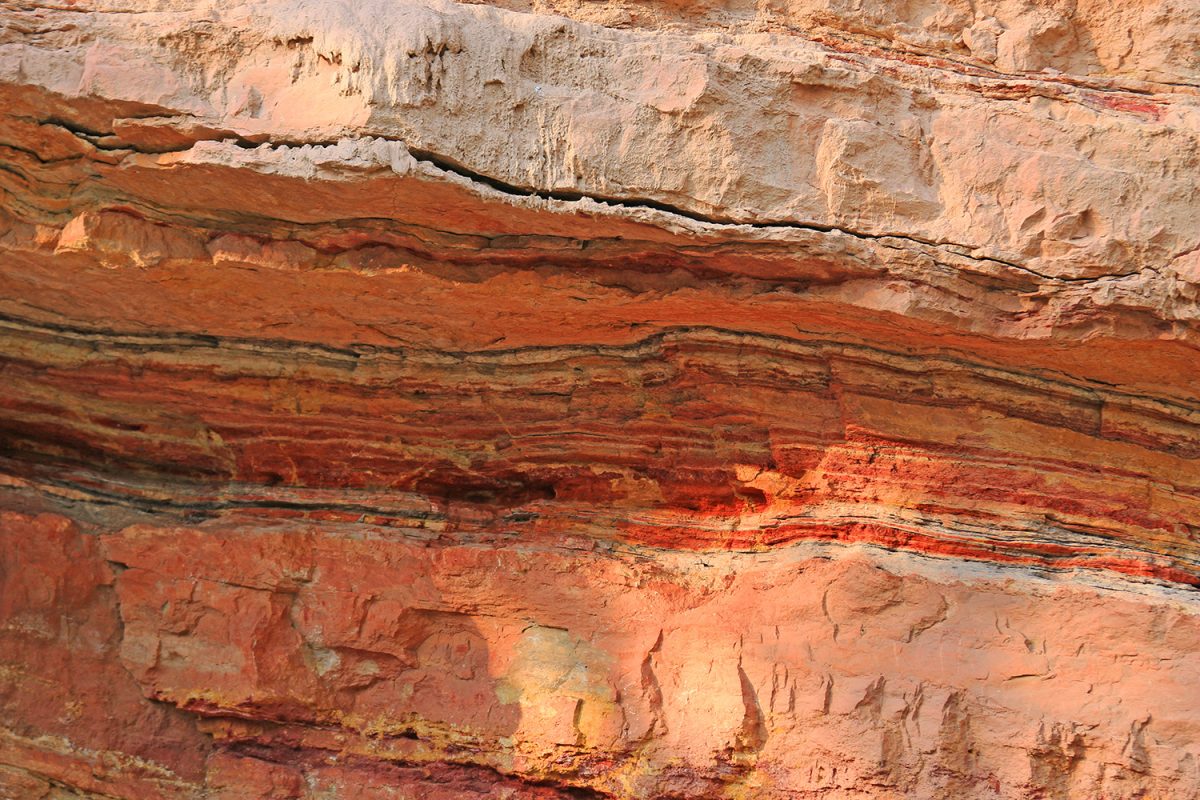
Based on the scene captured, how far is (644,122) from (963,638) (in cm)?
192

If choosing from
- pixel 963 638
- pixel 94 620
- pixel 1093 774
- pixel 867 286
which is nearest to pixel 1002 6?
pixel 867 286

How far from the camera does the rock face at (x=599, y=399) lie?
329cm

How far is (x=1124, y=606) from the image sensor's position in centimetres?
348

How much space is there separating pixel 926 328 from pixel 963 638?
1.01 meters

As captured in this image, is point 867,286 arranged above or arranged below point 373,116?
below

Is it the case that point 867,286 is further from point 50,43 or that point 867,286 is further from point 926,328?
point 50,43

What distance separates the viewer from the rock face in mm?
3285

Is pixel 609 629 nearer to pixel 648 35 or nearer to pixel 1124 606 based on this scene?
pixel 1124 606

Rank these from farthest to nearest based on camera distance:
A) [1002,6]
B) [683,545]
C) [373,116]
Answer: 1. [683,545]
2. [1002,6]
3. [373,116]

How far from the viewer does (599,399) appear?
13.2 feet

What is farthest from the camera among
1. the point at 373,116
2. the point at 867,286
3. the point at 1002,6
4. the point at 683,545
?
the point at 683,545

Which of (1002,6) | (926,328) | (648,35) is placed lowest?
(926,328)

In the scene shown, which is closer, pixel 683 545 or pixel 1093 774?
pixel 1093 774

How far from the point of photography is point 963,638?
11.8 ft
